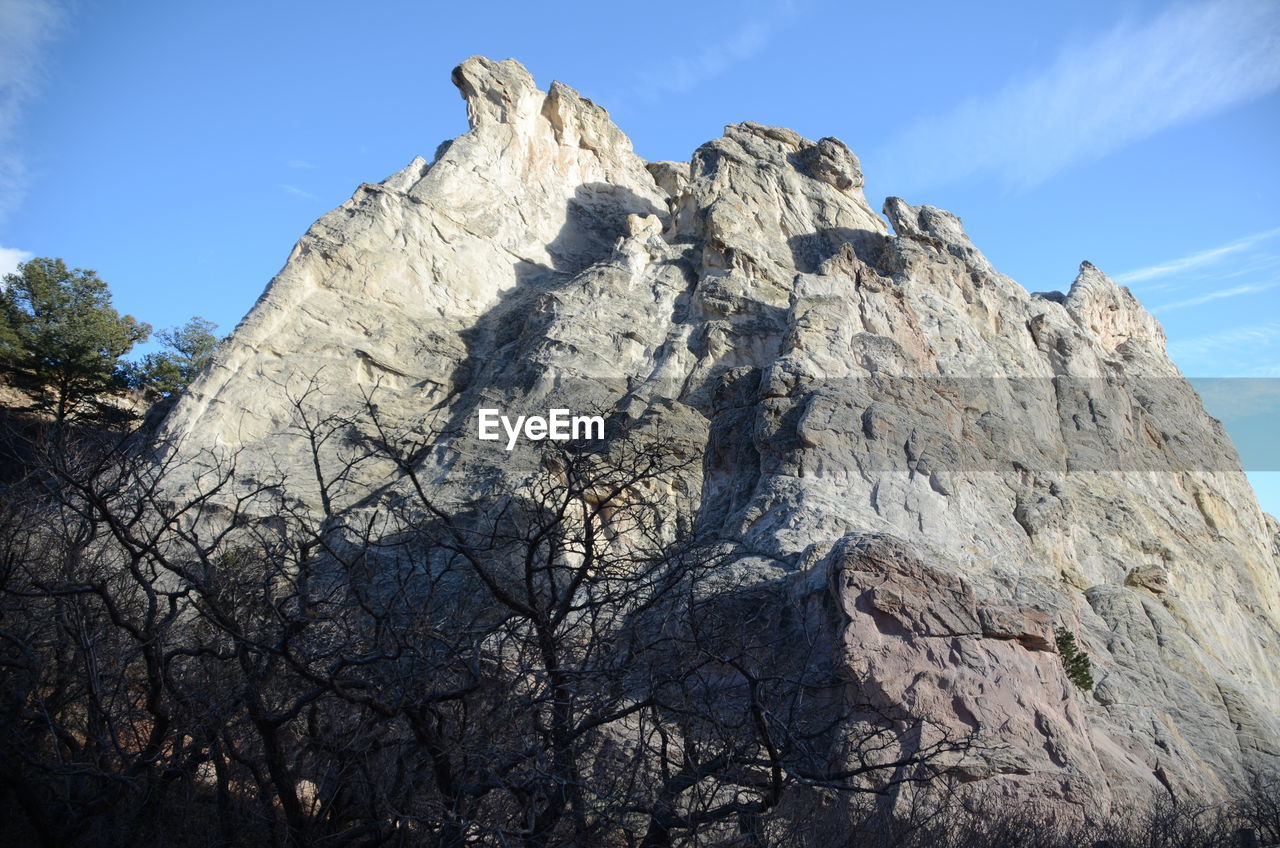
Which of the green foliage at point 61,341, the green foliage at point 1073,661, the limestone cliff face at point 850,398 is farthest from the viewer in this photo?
the green foliage at point 61,341

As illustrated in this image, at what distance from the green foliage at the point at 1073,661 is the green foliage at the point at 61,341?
87.0 ft

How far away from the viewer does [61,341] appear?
30.4 meters

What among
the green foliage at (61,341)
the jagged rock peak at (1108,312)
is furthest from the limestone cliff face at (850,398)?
the green foliage at (61,341)

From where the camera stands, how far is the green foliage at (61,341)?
3005cm

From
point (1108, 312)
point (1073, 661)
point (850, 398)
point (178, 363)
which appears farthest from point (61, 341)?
point (1108, 312)

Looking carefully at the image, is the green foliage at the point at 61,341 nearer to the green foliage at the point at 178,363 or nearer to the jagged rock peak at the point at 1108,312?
the green foliage at the point at 178,363

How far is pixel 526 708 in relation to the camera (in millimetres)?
5648

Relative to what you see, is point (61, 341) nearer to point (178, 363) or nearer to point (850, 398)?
point (178, 363)

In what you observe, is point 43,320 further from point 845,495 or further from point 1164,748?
point 1164,748

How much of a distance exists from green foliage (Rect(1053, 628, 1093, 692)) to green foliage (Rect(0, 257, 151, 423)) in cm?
2651

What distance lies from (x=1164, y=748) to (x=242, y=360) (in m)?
26.9

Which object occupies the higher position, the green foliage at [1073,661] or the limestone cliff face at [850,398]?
the limestone cliff face at [850,398]

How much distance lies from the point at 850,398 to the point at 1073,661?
22.9 feet

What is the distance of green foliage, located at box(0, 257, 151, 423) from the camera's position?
30047mm
